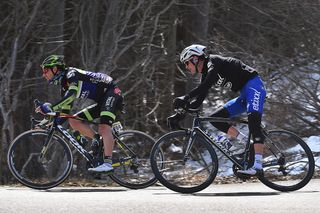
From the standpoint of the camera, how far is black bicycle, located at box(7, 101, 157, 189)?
8.85 meters

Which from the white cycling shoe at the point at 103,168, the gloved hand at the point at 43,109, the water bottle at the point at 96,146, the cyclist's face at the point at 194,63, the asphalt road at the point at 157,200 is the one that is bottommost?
the asphalt road at the point at 157,200

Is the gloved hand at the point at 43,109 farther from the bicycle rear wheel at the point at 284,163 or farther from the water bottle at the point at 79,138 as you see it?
the bicycle rear wheel at the point at 284,163

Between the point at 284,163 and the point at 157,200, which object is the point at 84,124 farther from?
the point at 284,163

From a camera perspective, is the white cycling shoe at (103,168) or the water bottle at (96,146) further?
the water bottle at (96,146)

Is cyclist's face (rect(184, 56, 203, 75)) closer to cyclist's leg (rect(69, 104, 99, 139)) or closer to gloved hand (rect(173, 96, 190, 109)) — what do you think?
gloved hand (rect(173, 96, 190, 109))

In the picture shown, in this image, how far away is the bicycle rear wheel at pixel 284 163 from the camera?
8453mm

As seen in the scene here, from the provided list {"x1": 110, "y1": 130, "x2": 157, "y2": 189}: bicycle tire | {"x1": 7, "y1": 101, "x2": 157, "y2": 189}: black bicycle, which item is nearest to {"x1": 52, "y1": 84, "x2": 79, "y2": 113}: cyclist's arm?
{"x1": 7, "y1": 101, "x2": 157, "y2": 189}: black bicycle

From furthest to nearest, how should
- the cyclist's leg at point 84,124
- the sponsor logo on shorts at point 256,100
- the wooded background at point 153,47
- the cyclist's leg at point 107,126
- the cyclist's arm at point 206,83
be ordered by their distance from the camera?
1. the wooded background at point 153,47
2. the cyclist's leg at point 84,124
3. the cyclist's leg at point 107,126
4. the sponsor logo on shorts at point 256,100
5. the cyclist's arm at point 206,83

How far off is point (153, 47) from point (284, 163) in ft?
22.4

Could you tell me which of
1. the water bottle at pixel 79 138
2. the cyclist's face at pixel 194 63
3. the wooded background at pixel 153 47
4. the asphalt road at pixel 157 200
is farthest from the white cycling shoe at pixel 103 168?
the wooded background at pixel 153 47

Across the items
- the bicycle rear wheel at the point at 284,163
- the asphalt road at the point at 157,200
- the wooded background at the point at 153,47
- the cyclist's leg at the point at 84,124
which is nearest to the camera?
the asphalt road at the point at 157,200

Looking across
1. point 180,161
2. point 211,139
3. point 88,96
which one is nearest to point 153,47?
point 88,96

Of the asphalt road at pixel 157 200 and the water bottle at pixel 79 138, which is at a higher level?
the water bottle at pixel 79 138

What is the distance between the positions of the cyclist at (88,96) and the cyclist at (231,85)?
40.7 inches
